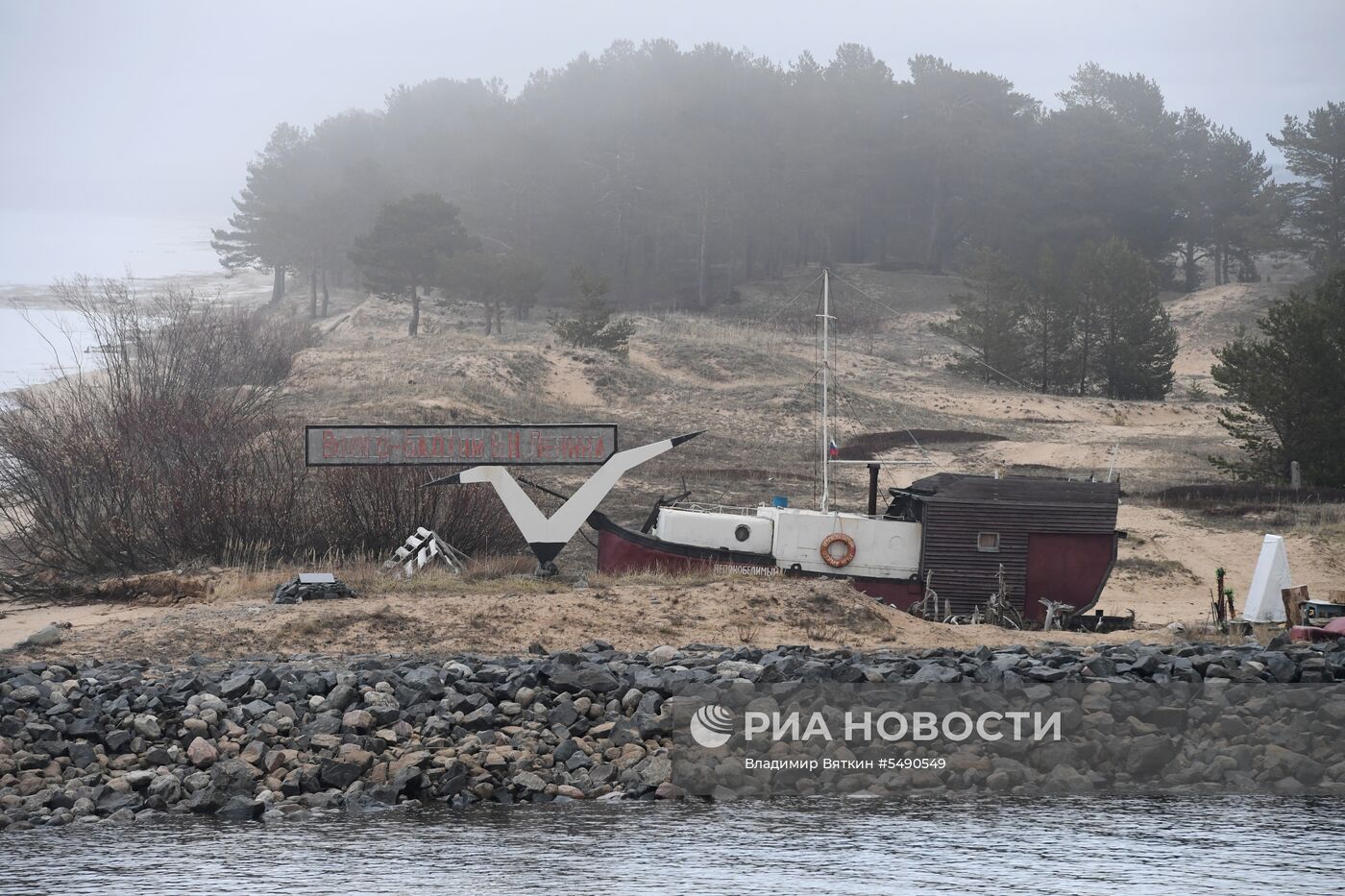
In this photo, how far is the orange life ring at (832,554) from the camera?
22.7m

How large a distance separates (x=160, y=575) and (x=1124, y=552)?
69.0 ft

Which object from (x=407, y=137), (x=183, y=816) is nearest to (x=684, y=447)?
(x=183, y=816)

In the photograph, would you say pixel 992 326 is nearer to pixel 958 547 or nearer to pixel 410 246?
pixel 410 246

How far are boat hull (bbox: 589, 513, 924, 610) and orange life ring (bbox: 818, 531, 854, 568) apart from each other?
23cm

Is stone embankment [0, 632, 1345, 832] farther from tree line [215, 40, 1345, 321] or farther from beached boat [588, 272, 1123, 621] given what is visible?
tree line [215, 40, 1345, 321]

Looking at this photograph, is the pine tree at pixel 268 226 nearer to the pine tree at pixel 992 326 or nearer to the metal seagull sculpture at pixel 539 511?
the pine tree at pixel 992 326

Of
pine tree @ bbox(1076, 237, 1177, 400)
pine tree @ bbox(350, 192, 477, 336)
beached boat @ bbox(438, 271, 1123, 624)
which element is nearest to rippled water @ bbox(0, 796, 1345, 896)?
beached boat @ bbox(438, 271, 1123, 624)

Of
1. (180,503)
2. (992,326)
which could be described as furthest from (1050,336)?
(180,503)

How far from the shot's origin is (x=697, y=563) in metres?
23.0

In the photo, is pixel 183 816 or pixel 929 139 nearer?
pixel 183 816

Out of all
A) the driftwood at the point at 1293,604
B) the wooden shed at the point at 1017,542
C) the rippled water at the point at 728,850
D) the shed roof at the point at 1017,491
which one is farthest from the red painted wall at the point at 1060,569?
the rippled water at the point at 728,850

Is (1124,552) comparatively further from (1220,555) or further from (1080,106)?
(1080,106)

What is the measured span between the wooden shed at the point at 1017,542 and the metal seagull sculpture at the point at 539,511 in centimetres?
447

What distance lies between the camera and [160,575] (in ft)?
72.6
